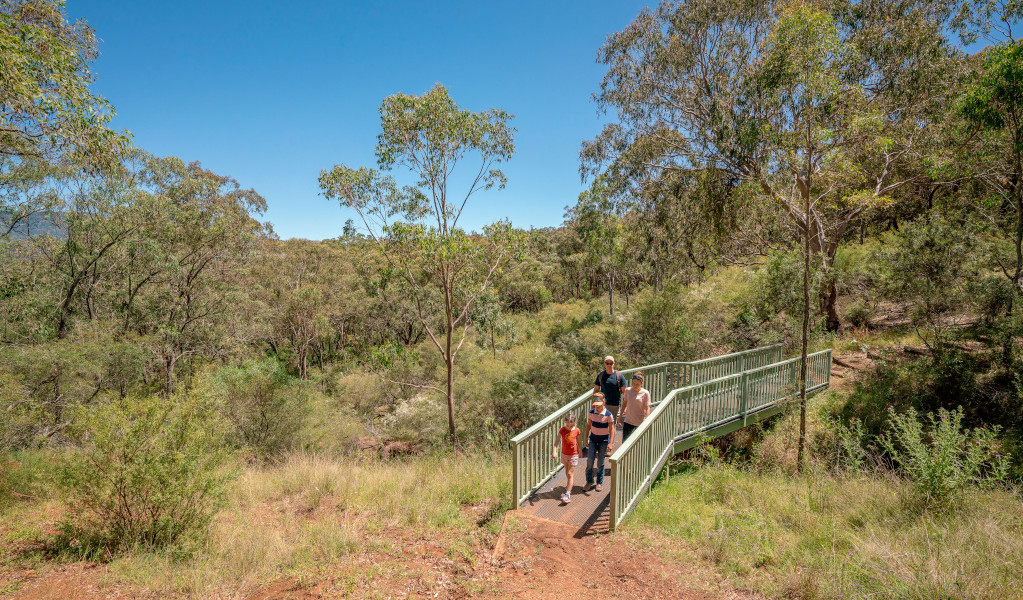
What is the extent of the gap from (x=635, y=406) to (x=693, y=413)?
2.01 m

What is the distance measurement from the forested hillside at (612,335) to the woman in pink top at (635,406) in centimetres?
110

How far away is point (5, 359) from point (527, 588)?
15.6 m

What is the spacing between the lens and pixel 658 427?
6445 millimetres

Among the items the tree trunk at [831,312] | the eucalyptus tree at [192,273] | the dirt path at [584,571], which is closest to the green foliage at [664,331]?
the tree trunk at [831,312]

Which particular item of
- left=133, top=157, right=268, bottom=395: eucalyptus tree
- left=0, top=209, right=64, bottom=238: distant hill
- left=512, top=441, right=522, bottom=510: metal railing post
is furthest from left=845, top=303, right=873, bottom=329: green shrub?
left=0, top=209, right=64, bottom=238: distant hill

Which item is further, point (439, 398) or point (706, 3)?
point (439, 398)

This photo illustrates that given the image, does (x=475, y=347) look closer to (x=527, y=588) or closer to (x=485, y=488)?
(x=485, y=488)

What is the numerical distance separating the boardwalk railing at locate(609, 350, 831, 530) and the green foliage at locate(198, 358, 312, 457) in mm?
11697

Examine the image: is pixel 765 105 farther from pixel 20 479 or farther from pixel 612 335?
pixel 20 479

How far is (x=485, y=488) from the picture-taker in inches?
251

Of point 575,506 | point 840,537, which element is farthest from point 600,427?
point 840,537

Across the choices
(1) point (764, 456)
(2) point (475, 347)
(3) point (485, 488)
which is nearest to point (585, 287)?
(2) point (475, 347)

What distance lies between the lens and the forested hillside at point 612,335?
4680 mm

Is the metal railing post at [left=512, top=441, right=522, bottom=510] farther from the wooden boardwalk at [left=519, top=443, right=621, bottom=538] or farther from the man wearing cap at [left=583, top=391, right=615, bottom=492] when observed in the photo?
the man wearing cap at [left=583, top=391, right=615, bottom=492]
